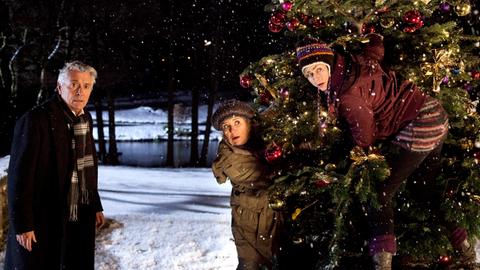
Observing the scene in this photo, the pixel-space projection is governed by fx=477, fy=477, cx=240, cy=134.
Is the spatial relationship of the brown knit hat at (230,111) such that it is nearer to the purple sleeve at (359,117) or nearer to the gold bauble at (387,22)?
the purple sleeve at (359,117)

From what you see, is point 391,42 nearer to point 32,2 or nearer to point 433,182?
point 433,182

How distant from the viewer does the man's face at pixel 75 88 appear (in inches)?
136

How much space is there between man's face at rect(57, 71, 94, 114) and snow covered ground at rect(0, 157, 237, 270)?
2545 millimetres

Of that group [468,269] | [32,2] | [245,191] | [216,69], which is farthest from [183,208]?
[216,69]

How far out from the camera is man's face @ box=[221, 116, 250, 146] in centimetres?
356

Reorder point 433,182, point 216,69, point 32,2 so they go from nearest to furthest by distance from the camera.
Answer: point 433,182
point 32,2
point 216,69

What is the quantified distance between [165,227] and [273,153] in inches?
160

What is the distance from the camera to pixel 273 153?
3.49m

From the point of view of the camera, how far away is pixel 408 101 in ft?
9.88

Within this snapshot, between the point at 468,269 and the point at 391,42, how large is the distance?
1781mm

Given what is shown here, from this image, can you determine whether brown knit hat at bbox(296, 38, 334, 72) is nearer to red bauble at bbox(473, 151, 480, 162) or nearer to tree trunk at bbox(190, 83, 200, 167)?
red bauble at bbox(473, 151, 480, 162)

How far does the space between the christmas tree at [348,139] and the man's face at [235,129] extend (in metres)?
0.22

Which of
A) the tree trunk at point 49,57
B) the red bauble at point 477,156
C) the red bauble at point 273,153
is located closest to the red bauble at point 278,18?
the red bauble at point 273,153

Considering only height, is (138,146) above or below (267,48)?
below
